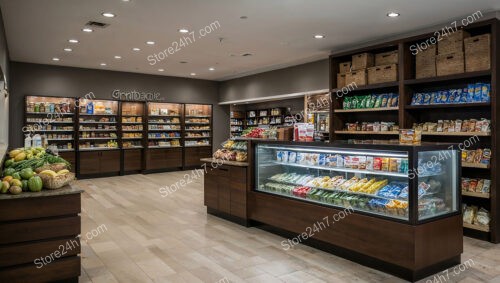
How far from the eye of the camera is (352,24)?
5711mm

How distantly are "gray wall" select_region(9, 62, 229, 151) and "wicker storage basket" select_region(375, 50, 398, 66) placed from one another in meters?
7.08

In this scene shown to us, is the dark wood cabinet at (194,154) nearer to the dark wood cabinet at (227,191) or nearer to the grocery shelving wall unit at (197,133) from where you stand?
the grocery shelving wall unit at (197,133)

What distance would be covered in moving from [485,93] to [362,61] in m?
2.23

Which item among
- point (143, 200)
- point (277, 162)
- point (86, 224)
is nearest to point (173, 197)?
point (143, 200)

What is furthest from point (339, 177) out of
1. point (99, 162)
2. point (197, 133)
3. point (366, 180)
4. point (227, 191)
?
point (197, 133)

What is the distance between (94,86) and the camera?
10406 mm

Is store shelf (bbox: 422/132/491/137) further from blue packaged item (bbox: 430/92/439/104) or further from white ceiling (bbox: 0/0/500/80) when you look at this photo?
white ceiling (bbox: 0/0/500/80)

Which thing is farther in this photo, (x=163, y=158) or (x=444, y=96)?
(x=163, y=158)

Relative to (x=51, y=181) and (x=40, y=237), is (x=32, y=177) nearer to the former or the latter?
(x=51, y=181)

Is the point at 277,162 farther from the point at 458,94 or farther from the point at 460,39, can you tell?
the point at 460,39

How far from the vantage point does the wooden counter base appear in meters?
3.27

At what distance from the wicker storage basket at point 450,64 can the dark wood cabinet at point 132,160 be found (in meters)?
8.57

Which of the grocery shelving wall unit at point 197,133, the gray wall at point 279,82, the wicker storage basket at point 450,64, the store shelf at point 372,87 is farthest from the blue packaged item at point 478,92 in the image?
the grocery shelving wall unit at point 197,133

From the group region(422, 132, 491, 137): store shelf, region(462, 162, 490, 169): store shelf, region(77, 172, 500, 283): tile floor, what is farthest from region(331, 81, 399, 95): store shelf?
region(77, 172, 500, 283): tile floor
